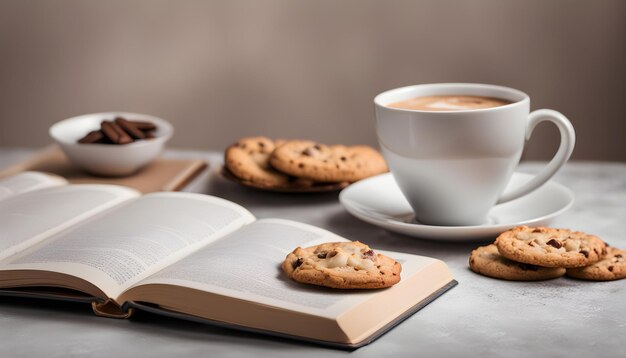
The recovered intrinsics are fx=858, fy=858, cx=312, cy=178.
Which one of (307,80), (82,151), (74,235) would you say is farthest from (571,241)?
(307,80)

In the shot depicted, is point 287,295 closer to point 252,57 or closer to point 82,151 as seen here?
point 82,151

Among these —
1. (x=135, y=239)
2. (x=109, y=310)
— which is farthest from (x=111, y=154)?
(x=109, y=310)

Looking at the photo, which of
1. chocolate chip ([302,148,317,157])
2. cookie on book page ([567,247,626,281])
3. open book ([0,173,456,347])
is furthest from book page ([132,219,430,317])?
chocolate chip ([302,148,317,157])

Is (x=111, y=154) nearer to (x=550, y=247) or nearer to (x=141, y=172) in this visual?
(x=141, y=172)

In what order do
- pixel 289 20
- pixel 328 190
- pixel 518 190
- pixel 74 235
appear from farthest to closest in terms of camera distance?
pixel 289 20
pixel 328 190
pixel 518 190
pixel 74 235

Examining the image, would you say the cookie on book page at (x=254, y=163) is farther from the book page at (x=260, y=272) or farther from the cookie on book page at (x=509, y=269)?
the cookie on book page at (x=509, y=269)

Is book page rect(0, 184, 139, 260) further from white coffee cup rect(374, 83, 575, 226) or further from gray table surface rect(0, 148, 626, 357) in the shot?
white coffee cup rect(374, 83, 575, 226)
